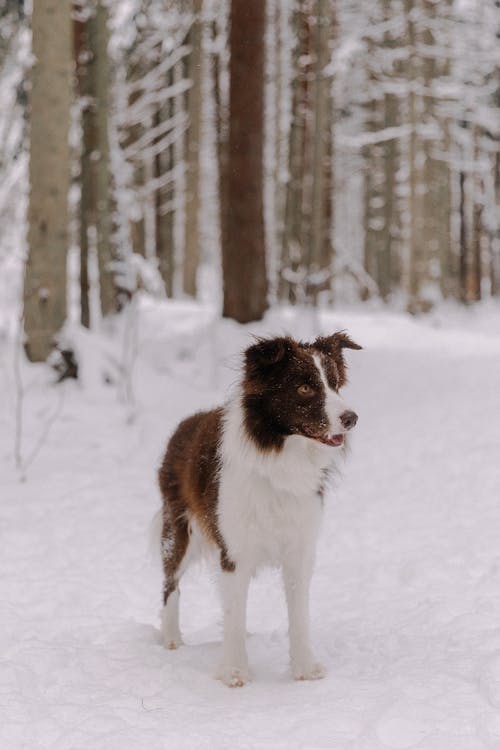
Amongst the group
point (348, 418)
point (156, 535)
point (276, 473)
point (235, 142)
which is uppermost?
point (235, 142)

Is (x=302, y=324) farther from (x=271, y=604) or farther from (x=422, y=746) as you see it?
(x=422, y=746)

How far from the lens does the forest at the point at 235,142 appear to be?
9.09 meters

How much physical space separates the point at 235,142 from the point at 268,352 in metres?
8.12

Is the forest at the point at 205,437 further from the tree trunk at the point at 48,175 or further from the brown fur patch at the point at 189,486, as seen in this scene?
the brown fur patch at the point at 189,486

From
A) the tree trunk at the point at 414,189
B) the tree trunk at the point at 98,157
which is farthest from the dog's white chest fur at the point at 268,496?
the tree trunk at the point at 414,189

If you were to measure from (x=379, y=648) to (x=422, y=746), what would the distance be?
4.28 ft

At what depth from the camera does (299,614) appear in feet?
13.4

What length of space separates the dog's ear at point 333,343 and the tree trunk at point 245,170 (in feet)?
24.1

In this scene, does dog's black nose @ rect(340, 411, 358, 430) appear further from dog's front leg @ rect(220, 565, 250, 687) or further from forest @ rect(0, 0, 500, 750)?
dog's front leg @ rect(220, 565, 250, 687)

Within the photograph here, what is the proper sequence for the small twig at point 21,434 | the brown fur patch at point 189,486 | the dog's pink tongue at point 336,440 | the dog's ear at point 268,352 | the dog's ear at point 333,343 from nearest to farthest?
the dog's pink tongue at point 336,440, the dog's ear at point 268,352, the dog's ear at point 333,343, the brown fur patch at point 189,486, the small twig at point 21,434

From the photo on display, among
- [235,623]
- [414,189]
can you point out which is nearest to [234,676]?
[235,623]

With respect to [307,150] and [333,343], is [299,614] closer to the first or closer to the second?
[333,343]

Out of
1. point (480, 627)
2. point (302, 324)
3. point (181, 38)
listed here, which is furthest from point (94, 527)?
point (181, 38)

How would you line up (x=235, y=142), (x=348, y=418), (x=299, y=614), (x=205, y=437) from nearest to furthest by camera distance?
(x=348, y=418), (x=299, y=614), (x=205, y=437), (x=235, y=142)
